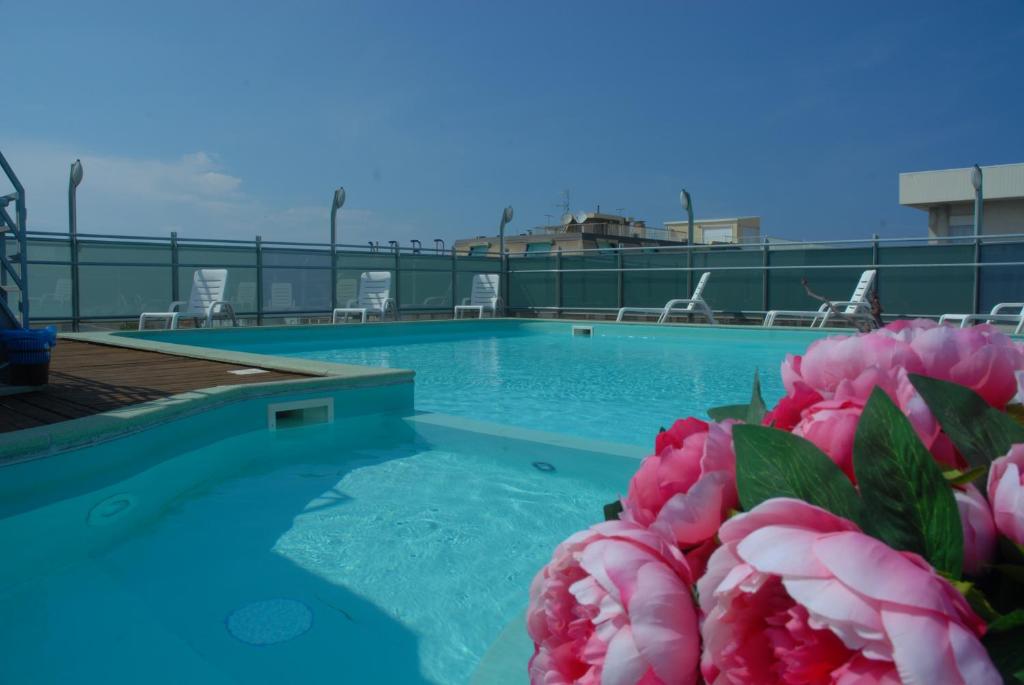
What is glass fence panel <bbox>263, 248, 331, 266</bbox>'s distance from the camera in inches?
485

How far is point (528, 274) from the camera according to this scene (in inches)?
612

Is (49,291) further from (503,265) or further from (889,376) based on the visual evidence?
(889,376)

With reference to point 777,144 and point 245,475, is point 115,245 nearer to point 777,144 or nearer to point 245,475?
point 245,475

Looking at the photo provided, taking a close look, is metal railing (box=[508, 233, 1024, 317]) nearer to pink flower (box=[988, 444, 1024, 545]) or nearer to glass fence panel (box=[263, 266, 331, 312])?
glass fence panel (box=[263, 266, 331, 312])

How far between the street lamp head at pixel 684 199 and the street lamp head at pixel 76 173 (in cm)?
878

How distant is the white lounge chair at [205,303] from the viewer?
1048cm

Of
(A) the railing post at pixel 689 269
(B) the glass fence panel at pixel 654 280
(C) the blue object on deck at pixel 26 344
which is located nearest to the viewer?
(C) the blue object on deck at pixel 26 344

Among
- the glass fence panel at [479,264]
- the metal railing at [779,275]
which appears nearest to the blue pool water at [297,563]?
the metal railing at [779,275]

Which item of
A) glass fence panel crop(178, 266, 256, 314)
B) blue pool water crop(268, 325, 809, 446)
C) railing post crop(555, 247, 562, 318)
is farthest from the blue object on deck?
railing post crop(555, 247, 562, 318)

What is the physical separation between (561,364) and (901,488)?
26.9 ft

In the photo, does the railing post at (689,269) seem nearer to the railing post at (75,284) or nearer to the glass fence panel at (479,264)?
the glass fence panel at (479,264)

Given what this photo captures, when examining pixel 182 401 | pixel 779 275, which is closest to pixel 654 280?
pixel 779 275

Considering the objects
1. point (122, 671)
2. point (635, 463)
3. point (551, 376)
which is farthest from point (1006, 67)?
point (122, 671)

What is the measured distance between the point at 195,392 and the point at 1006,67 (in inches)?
639
